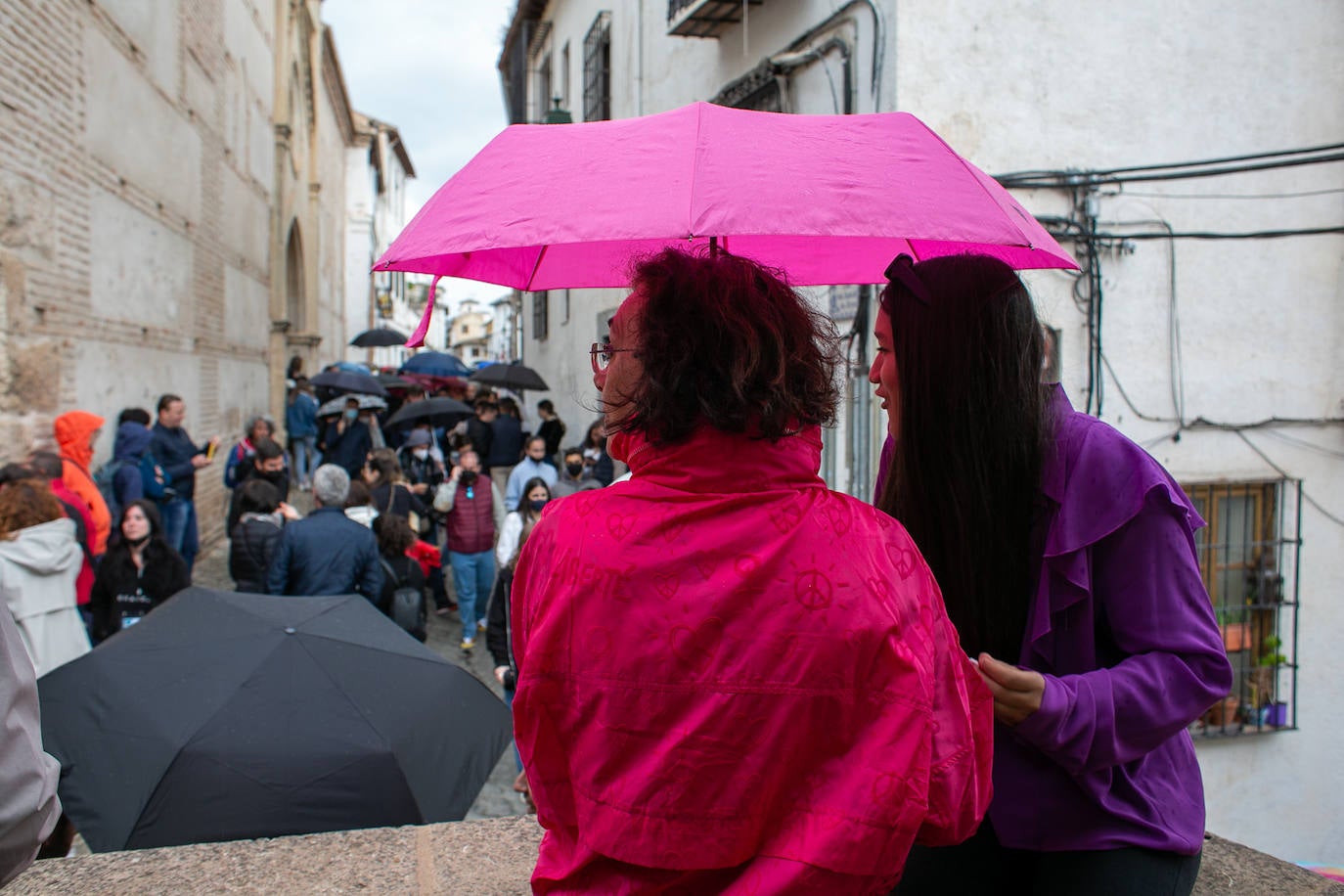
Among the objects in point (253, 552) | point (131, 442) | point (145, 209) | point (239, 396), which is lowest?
point (253, 552)

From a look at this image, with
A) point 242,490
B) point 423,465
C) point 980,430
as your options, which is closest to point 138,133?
point 423,465

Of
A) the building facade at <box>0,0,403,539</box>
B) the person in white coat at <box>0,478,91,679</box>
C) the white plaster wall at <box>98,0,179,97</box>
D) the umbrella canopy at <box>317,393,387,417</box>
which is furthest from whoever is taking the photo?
the umbrella canopy at <box>317,393,387,417</box>

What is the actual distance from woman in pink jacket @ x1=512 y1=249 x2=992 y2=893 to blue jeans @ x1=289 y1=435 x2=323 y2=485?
1587 cm

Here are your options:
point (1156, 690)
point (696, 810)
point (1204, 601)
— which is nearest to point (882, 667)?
point (696, 810)

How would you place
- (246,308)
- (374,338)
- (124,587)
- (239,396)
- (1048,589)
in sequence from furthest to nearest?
(374,338)
(246,308)
(239,396)
(124,587)
(1048,589)

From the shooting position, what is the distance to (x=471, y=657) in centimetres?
815

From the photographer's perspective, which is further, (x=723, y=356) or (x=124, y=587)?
(x=124, y=587)

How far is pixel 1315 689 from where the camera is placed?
729 centimetres

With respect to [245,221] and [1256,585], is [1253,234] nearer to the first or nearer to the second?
[1256,585]

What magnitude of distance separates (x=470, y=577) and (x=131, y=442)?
10.1 feet

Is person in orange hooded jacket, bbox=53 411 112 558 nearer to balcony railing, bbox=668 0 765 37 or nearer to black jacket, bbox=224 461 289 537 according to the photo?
black jacket, bbox=224 461 289 537

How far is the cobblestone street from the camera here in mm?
5523

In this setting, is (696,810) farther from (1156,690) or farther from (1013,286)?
(1013,286)

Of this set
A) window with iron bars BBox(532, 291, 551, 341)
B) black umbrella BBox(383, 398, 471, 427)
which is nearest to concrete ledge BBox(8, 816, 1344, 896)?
black umbrella BBox(383, 398, 471, 427)
